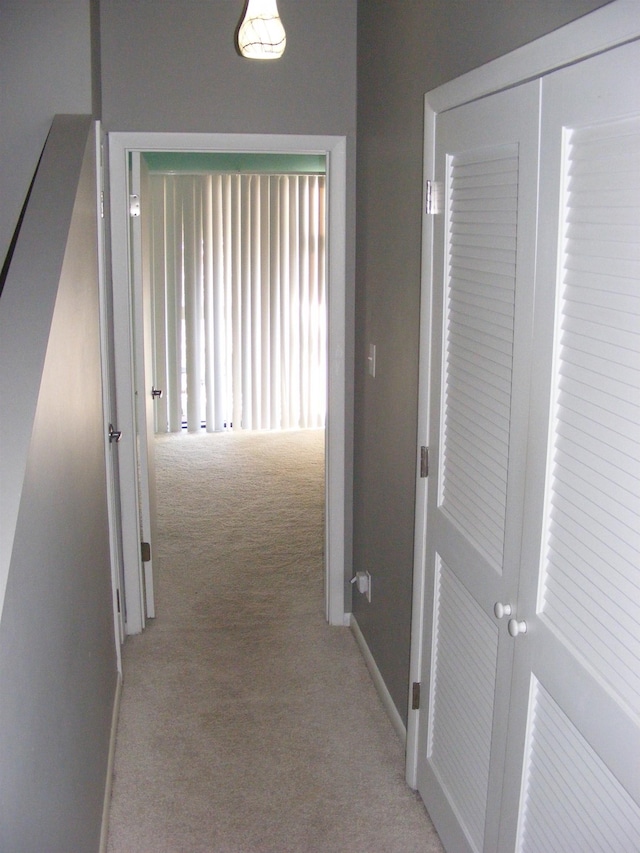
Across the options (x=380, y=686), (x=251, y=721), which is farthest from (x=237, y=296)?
(x=251, y=721)

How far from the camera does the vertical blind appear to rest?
7.09m

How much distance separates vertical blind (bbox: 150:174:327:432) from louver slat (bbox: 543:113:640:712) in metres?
5.68

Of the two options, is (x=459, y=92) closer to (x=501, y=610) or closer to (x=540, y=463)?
(x=540, y=463)

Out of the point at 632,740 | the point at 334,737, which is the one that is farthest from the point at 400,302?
the point at 632,740

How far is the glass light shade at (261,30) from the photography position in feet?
7.56

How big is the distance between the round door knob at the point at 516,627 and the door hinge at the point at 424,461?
70 cm

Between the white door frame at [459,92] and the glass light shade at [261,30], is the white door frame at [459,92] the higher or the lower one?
the lower one

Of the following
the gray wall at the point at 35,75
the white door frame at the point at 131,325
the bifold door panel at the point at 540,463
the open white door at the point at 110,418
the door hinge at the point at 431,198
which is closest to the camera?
the bifold door panel at the point at 540,463

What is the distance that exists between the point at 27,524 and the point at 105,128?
2.30 m

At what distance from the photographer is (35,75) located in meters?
2.92

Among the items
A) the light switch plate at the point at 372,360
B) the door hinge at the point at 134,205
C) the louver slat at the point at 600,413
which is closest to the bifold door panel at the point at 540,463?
the louver slat at the point at 600,413

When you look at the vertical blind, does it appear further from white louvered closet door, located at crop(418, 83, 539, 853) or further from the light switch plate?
white louvered closet door, located at crop(418, 83, 539, 853)

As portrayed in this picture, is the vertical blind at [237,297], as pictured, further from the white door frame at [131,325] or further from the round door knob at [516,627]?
the round door knob at [516,627]

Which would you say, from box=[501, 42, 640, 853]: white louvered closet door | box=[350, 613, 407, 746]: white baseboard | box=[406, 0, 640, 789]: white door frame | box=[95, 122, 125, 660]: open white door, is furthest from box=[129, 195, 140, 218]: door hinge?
box=[501, 42, 640, 853]: white louvered closet door
